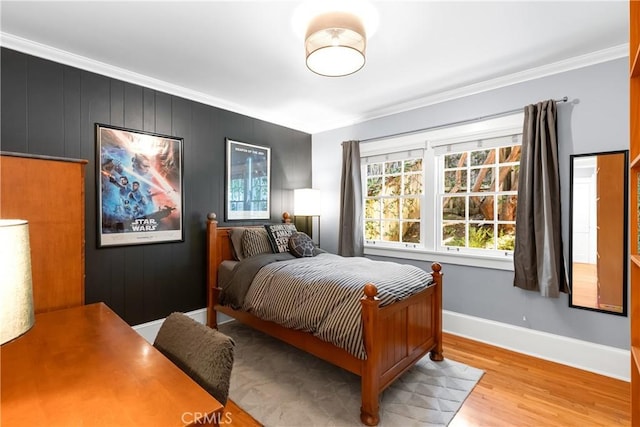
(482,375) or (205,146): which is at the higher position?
(205,146)

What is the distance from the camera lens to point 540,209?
264 centimetres

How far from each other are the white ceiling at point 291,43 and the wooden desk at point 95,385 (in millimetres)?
1903

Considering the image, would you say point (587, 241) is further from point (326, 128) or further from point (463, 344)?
point (326, 128)

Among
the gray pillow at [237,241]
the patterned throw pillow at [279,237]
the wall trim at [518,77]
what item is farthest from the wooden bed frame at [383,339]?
the wall trim at [518,77]

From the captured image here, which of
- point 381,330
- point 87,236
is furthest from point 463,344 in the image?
point 87,236

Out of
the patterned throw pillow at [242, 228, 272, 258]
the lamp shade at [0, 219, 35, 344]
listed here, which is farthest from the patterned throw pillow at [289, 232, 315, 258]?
the lamp shade at [0, 219, 35, 344]

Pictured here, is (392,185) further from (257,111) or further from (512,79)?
(257,111)

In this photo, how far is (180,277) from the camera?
3.15m

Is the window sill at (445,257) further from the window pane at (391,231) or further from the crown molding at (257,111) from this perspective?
the crown molding at (257,111)

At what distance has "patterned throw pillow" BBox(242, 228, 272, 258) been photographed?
3252 millimetres

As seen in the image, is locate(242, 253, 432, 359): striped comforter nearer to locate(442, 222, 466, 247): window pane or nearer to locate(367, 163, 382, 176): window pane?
locate(442, 222, 466, 247): window pane

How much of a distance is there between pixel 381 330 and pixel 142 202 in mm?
2405

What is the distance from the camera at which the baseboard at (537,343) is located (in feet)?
7.82

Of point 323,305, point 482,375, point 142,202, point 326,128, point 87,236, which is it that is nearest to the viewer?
point 323,305
